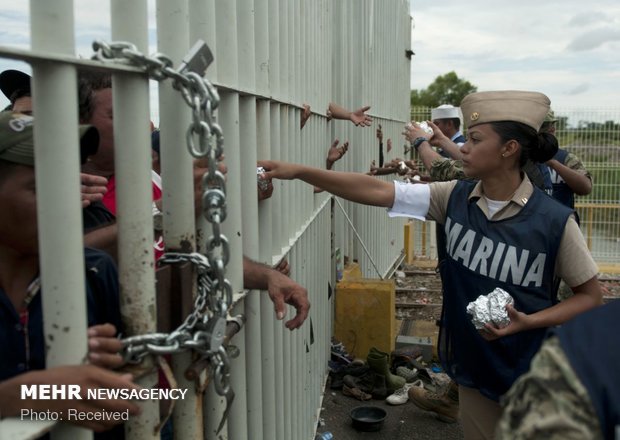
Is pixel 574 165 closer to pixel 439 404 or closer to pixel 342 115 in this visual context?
pixel 342 115

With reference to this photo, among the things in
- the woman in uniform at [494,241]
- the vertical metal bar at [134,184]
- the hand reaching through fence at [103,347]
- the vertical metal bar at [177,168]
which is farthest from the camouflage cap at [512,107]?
the hand reaching through fence at [103,347]

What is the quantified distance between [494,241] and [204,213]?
177 cm

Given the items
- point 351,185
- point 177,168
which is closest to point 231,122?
point 177,168

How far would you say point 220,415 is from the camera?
2027 millimetres

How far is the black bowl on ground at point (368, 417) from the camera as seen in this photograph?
15.8ft

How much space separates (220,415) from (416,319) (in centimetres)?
624

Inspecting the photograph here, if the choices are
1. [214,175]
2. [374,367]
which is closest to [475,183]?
[214,175]

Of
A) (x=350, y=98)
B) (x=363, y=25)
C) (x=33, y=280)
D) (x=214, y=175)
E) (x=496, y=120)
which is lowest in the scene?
(x=33, y=280)

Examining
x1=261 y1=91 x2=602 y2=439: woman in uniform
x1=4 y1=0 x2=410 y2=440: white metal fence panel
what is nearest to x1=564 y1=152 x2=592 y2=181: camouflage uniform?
x1=4 y1=0 x2=410 y2=440: white metal fence panel

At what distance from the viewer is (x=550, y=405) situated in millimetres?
1050

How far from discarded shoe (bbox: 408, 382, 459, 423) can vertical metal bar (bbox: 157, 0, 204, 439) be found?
12.0 feet

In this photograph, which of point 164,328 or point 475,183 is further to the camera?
point 475,183

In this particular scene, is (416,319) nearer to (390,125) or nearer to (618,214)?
(390,125)

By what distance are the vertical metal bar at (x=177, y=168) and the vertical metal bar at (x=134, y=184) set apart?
0.22 meters
